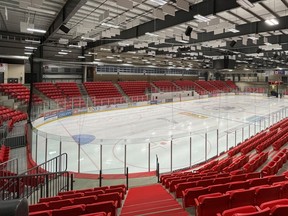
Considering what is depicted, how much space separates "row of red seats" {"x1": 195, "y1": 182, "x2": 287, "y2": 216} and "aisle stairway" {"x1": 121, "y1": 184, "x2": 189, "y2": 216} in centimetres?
63

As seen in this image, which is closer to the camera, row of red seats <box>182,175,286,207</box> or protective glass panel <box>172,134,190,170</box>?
row of red seats <box>182,175,286,207</box>

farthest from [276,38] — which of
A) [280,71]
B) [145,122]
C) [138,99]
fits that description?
[280,71]

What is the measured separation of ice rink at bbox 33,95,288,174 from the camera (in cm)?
910

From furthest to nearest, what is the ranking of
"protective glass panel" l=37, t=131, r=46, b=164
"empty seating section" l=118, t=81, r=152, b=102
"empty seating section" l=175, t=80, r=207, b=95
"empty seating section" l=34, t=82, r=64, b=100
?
"empty seating section" l=175, t=80, r=207, b=95 < "empty seating section" l=118, t=81, r=152, b=102 < "empty seating section" l=34, t=82, r=64, b=100 < "protective glass panel" l=37, t=131, r=46, b=164

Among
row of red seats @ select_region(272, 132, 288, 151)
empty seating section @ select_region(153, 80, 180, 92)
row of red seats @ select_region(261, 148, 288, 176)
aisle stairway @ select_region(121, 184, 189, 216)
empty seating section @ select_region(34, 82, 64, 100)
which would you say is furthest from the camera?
empty seating section @ select_region(153, 80, 180, 92)

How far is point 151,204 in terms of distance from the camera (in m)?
4.57

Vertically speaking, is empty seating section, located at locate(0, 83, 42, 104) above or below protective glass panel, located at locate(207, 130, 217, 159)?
above

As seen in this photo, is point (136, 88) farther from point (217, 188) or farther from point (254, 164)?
point (217, 188)

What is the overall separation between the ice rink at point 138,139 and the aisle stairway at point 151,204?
231 centimetres

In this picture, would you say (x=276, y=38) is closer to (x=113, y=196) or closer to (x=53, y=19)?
(x=53, y=19)

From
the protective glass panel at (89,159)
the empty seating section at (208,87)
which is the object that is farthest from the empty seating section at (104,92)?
the empty seating section at (208,87)

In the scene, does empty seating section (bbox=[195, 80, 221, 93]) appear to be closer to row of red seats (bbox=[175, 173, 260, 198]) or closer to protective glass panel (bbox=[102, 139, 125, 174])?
protective glass panel (bbox=[102, 139, 125, 174])

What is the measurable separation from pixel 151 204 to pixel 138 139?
4110 mm

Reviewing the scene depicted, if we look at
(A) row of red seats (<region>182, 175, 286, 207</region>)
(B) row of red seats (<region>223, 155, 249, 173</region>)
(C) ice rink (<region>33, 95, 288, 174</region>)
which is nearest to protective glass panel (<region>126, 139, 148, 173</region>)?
(C) ice rink (<region>33, 95, 288, 174</region>)
